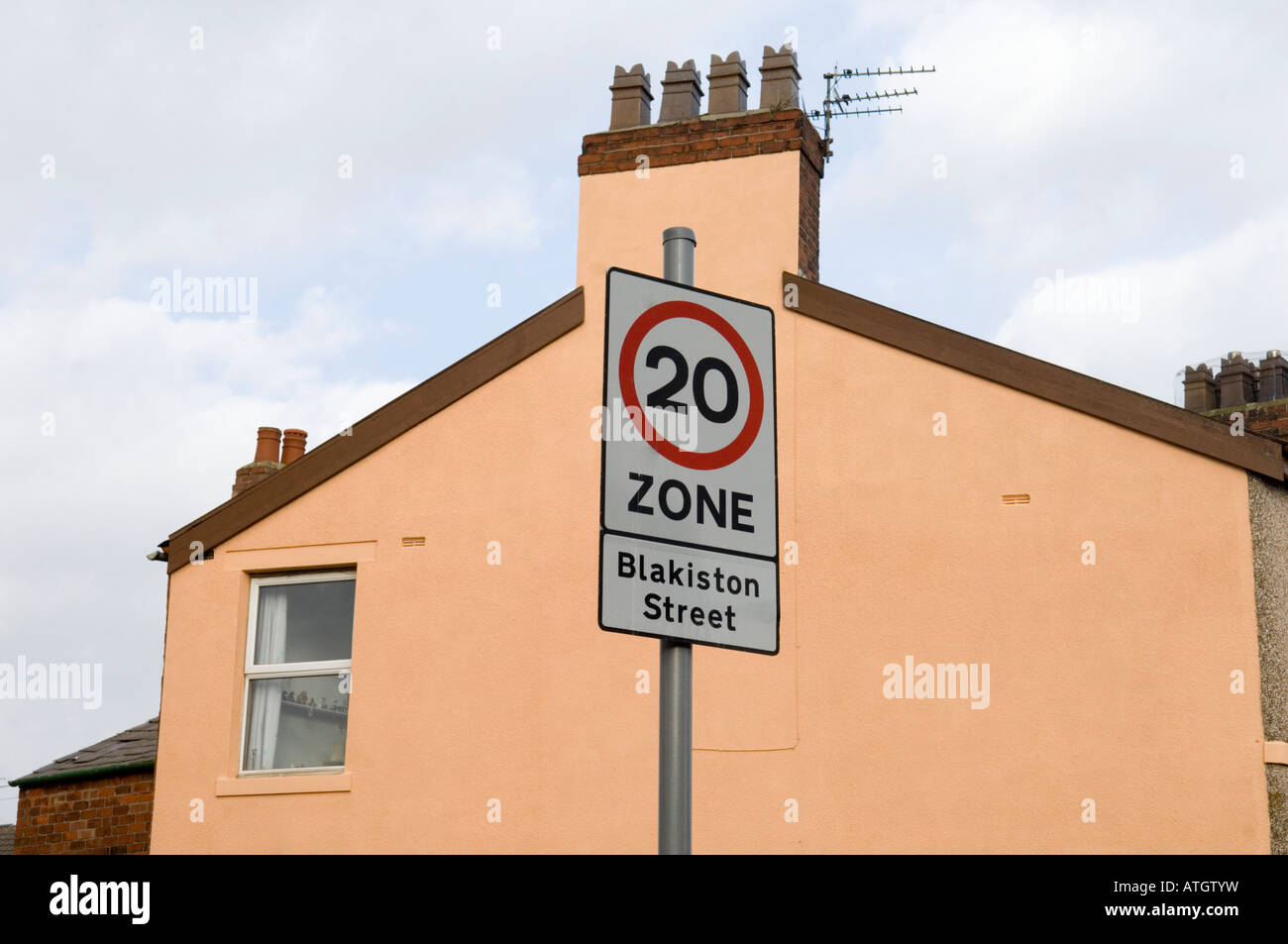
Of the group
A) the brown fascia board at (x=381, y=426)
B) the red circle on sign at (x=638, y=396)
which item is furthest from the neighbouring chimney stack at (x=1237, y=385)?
the red circle on sign at (x=638, y=396)

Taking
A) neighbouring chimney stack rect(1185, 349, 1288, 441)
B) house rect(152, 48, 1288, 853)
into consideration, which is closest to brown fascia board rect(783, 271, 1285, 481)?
house rect(152, 48, 1288, 853)

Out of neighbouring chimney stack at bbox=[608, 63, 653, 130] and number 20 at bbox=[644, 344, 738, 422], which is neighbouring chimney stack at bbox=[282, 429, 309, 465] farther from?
number 20 at bbox=[644, 344, 738, 422]

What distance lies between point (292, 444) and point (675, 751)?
1170 centimetres

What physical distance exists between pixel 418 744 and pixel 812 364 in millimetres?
4152

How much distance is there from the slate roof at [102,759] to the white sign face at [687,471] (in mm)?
9992

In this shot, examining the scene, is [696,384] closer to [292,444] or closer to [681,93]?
[681,93]

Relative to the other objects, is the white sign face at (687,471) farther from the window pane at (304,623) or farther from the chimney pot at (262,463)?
the chimney pot at (262,463)

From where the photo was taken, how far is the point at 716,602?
399 cm

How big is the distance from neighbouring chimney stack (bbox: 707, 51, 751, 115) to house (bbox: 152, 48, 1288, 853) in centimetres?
2

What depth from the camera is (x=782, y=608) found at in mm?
10414

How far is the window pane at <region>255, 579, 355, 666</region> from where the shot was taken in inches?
462

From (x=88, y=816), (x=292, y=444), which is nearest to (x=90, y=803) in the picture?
(x=88, y=816)
